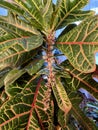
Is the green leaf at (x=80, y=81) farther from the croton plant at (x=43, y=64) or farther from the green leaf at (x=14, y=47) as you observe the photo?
the green leaf at (x=14, y=47)

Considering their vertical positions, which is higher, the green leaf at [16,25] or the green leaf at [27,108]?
the green leaf at [16,25]

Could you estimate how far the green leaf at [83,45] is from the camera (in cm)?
66

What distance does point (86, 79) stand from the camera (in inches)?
33.3

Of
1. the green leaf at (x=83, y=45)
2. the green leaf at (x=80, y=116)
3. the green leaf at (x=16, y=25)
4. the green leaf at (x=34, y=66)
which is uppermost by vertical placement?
the green leaf at (x=16, y=25)

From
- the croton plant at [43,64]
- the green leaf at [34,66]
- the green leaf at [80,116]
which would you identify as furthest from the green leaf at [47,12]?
the green leaf at [80,116]

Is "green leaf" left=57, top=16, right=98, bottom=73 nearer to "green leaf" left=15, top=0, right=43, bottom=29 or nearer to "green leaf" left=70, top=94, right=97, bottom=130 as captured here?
"green leaf" left=15, top=0, right=43, bottom=29

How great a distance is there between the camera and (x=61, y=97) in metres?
0.78

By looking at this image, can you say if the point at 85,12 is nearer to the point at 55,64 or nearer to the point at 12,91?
the point at 55,64

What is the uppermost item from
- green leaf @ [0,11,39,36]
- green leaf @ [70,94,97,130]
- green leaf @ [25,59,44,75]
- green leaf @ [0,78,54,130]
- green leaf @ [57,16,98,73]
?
green leaf @ [0,11,39,36]

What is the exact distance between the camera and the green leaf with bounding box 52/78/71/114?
0.76 m

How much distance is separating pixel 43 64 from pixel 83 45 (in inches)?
7.0

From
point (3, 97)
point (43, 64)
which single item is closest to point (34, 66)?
point (43, 64)

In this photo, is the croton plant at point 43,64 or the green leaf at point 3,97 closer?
the croton plant at point 43,64

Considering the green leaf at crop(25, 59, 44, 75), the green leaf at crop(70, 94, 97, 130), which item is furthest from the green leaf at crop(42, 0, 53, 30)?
the green leaf at crop(70, 94, 97, 130)
